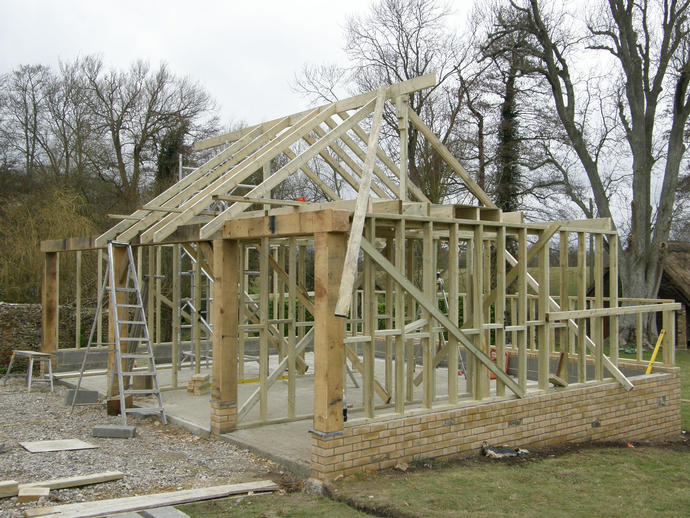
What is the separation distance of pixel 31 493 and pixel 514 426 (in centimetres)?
509

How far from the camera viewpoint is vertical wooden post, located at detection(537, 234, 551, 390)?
8117 millimetres

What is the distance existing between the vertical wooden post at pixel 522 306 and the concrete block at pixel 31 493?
519 cm

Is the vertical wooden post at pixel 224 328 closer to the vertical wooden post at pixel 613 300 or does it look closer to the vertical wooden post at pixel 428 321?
the vertical wooden post at pixel 428 321

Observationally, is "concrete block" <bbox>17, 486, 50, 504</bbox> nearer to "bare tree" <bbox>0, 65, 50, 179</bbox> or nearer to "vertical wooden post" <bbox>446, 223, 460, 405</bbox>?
"vertical wooden post" <bbox>446, 223, 460, 405</bbox>

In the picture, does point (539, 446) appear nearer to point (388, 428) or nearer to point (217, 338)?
point (388, 428)

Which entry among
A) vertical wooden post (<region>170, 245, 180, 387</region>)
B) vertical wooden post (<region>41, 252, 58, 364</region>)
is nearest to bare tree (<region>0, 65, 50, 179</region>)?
vertical wooden post (<region>41, 252, 58, 364</region>)

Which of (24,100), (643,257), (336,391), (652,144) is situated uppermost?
(24,100)

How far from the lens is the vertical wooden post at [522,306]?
25.6 ft

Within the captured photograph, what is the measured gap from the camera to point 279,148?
780 cm

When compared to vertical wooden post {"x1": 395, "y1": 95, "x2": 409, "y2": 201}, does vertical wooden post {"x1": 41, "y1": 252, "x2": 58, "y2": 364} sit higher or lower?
lower

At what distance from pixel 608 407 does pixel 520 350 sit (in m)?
1.89

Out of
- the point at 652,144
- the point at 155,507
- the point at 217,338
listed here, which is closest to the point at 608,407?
the point at 217,338

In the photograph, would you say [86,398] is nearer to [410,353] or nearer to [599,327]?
[410,353]

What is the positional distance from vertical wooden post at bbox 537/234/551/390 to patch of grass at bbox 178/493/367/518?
3.64 m
